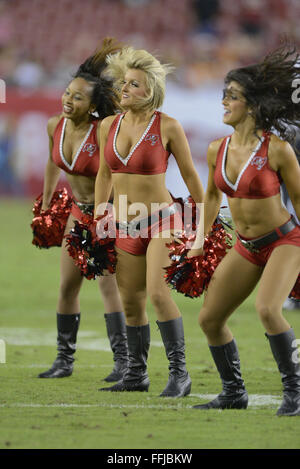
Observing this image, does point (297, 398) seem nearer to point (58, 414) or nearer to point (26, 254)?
point (58, 414)

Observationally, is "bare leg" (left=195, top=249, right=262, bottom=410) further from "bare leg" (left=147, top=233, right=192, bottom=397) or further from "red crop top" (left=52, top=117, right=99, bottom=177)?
"red crop top" (left=52, top=117, right=99, bottom=177)

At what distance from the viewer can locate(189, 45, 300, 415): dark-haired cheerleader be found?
186 inches

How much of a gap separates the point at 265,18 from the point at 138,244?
17.1 m

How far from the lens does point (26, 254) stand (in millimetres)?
13938

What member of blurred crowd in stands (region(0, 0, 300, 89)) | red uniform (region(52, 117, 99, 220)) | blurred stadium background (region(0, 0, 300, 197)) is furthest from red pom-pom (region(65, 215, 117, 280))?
blurred crowd in stands (region(0, 0, 300, 89))

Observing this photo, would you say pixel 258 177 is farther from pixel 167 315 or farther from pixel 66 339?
pixel 66 339

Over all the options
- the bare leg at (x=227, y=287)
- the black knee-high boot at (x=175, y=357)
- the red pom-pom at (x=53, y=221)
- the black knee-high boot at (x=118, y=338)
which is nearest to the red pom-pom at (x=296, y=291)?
the bare leg at (x=227, y=287)

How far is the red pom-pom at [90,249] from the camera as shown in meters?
5.62

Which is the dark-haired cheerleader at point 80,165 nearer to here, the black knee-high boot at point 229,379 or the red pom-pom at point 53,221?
the red pom-pom at point 53,221

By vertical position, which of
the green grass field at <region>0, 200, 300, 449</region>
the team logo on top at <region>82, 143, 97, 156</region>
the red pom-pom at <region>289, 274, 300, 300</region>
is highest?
the team logo on top at <region>82, 143, 97, 156</region>

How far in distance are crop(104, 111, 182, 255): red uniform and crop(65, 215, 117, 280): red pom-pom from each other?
0.09 m

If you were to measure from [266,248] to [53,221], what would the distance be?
209cm

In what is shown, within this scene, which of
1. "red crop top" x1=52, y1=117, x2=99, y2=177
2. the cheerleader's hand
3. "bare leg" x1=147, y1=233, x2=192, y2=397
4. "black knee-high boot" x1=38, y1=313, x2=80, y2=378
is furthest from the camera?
"black knee-high boot" x1=38, y1=313, x2=80, y2=378

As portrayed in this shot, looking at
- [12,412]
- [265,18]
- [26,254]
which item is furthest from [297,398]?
[265,18]
